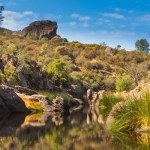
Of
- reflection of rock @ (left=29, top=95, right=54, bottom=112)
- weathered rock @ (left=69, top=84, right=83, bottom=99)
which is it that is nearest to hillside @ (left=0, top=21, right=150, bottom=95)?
weathered rock @ (left=69, top=84, right=83, bottom=99)

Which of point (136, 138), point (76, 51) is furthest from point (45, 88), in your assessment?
point (76, 51)

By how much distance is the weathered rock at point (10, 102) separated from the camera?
35.6 metres

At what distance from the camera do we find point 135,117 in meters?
17.3

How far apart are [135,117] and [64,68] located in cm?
5552

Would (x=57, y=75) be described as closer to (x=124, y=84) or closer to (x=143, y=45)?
(x=124, y=84)

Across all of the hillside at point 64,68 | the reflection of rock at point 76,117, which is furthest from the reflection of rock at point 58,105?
the hillside at point 64,68

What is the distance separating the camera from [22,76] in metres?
49.8

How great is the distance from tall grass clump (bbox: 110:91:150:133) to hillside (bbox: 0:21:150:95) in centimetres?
2827

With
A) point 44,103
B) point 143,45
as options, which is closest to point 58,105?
point 44,103

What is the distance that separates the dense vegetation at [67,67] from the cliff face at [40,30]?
2363 cm

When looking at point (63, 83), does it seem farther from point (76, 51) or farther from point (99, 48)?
point (99, 48)

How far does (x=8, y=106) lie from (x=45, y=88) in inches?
721

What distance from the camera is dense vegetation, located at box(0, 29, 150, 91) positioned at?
5088 cm

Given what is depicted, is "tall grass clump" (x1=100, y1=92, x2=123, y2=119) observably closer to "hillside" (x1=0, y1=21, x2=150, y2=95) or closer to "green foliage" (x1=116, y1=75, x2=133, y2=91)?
"hillside" (x1=0, y1=21, x2=150, y2=95)
